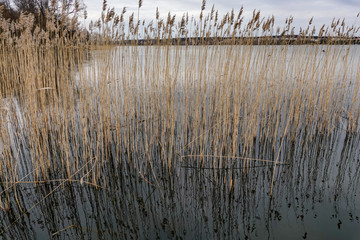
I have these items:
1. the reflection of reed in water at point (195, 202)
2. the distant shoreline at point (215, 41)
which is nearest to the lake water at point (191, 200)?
the reflection of reed in water at point (195, 202)

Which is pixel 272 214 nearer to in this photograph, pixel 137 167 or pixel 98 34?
pixel 137 167

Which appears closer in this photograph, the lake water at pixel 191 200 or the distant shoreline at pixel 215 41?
the lake water at pixel 191 200

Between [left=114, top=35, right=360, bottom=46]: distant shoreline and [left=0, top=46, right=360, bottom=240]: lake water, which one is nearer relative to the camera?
[left=0, top=46, right=360, bottom=240]: lake water

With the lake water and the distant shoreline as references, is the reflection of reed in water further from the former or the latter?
the distant shoreline

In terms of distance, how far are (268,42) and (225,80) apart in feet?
2.25

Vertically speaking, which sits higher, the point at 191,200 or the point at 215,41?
the point at 215,41

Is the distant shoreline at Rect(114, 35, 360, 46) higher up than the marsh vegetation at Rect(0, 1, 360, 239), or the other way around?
the distant shoreline at Rect(114, 35, 360, 46)

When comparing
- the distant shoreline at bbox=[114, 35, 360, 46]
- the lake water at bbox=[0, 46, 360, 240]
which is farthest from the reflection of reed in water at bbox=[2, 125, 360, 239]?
the distant shoreline at bbox=[114, 35, 360, 46]

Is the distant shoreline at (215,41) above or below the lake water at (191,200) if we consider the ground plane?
above

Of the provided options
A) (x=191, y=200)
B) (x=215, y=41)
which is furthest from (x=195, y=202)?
(x=215, y=41)

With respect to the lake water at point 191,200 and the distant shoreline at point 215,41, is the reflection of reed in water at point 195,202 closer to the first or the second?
the lake water at point 191,200

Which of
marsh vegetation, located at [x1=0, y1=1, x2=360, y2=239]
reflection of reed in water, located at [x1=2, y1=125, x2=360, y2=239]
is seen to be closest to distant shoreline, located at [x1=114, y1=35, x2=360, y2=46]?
marsh vegetation, located at [x1=0, y1=1, x2=360, y2=239]

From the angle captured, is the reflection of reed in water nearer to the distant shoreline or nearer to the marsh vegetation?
the marsh vegetation

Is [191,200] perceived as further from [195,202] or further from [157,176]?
[157,176]
